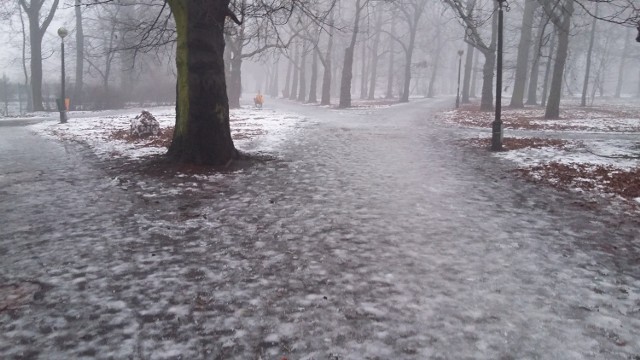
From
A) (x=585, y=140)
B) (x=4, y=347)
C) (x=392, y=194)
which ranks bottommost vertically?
(x=4, y=347)

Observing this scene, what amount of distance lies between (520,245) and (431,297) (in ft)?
6.10

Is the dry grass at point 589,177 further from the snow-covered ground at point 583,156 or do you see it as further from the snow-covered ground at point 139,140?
the snow-covered ground at point 139,140

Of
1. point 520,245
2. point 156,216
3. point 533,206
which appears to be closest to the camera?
point 520,245

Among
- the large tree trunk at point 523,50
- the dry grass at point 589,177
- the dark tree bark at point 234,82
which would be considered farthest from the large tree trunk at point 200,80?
the large tree trunk at point 523,50

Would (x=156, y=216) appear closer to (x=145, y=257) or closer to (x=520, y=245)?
(x=145, y=257)

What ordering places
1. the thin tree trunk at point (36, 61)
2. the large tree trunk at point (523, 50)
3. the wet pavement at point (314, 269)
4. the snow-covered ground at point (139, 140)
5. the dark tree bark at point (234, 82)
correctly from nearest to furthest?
1. the wet pavement at point (314, 269)
2. the snow-covered ground at point (139, 140)
3. the thin tree trunk at point (36, 61)
4. the large tree trunk at point (523, 50)
5. the dark tree bark at point (234, 82)

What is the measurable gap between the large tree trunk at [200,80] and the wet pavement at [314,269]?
1.16 meters

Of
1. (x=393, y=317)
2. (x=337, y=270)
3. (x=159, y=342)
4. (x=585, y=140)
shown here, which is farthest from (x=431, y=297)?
(x=585, y=140)

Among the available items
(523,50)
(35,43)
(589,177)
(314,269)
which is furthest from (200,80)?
(523,50)

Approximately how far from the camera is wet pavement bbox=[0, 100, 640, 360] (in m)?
3.04

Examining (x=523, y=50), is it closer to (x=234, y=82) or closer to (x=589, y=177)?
(x=234, y=82)

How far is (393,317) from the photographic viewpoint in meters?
3.37

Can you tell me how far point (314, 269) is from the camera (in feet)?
14.0

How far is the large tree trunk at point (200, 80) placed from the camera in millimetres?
8547
